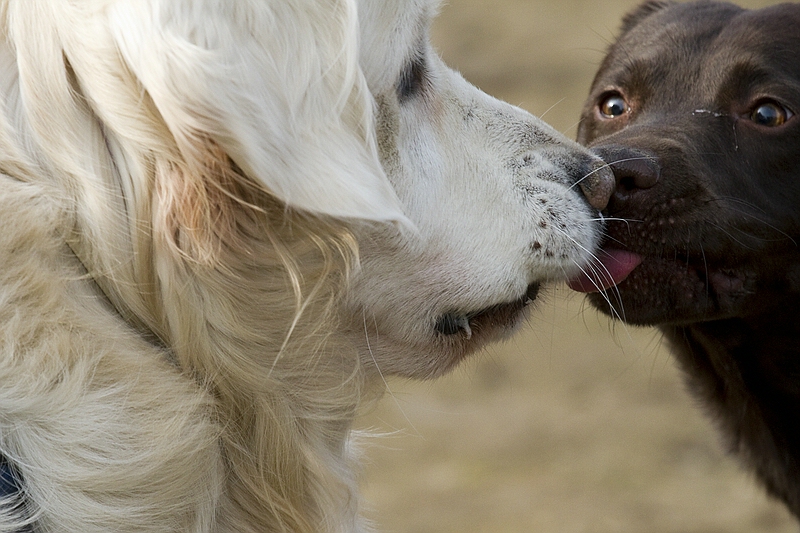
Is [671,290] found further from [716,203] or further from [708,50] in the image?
[708,50]

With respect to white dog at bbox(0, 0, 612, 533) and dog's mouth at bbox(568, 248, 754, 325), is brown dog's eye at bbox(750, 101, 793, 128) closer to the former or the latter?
dog's mouth at bbox(568, 248, 754, 325)

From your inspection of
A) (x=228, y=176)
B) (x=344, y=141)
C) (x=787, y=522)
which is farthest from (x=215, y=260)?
(x=787, y=522)

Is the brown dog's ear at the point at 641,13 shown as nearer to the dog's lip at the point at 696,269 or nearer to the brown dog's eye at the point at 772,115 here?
the brown dog's eye at the point at 772,115

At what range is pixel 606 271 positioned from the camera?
1.87m

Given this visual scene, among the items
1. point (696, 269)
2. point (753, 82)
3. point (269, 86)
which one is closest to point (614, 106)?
point (753, 82)

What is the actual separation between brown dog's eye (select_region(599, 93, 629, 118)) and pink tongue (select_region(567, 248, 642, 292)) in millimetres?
648

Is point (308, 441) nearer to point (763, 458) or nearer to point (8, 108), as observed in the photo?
point (8, 108)

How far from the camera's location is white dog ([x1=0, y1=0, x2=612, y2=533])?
121cm

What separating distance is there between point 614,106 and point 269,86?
1.64m

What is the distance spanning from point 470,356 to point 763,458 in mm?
1444

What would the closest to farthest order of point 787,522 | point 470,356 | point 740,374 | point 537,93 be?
point 470,356 → point 740,374 → point 787,522 → point 537,93

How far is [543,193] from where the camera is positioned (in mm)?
1633

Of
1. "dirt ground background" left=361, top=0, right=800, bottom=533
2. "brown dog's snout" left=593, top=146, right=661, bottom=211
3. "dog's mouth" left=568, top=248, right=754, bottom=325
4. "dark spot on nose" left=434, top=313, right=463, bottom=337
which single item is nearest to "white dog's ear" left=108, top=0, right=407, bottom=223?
"dark spot on nose" left=434, top=313, right=463, bottom=337

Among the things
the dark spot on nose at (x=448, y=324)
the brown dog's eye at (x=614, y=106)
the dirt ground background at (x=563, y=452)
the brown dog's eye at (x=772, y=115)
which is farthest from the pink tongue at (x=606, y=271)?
the dirt ground background at (x=563, y=452)
